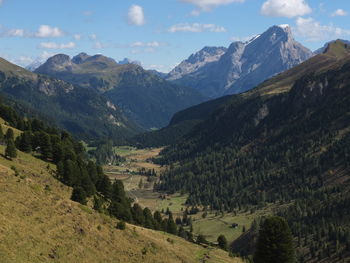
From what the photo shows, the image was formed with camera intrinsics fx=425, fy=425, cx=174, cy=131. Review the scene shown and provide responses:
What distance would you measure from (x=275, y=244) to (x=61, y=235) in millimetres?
37663

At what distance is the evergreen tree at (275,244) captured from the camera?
75125mm

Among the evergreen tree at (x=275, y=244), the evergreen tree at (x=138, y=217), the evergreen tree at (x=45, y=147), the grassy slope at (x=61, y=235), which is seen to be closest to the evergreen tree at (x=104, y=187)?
the evergreen tree at (x=138, y=217)

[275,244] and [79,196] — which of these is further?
[79,196]

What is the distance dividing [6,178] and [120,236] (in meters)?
20.7

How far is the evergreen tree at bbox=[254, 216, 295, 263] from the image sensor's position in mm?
75125

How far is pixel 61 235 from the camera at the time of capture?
2349 inches

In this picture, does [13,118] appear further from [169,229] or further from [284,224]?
[284,224]

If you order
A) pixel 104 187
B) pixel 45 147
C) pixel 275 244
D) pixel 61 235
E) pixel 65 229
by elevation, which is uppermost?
pixel 45 147

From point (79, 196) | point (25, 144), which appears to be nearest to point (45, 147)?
point (25, 144)

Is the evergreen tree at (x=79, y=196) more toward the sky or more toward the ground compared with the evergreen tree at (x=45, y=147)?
more toward the ground

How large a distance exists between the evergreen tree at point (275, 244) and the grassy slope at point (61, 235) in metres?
9.84

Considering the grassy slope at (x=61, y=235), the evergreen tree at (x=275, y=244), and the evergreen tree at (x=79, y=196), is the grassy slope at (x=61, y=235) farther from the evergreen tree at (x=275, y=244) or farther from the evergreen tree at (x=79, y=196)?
the evergreen tree at (x=79, y=196)

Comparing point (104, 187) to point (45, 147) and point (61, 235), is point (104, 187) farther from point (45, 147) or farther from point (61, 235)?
point (61, 235)

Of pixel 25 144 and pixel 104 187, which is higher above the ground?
pixel 25 144
